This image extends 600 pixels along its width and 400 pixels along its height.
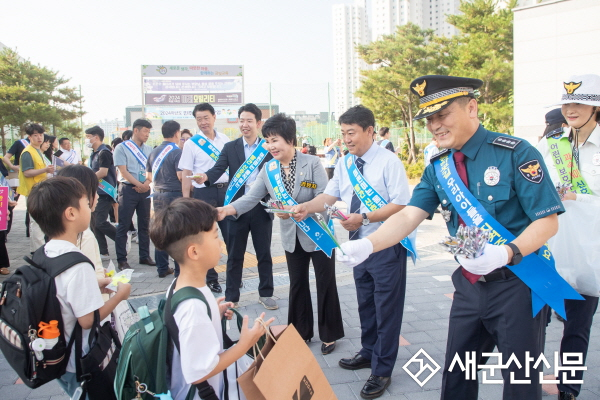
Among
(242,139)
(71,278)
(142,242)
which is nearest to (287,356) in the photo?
(71,278)

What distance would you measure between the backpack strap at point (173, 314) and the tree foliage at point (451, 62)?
16.9 metres

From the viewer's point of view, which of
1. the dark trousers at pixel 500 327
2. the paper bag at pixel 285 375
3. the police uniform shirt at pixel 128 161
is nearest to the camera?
the paper bag at pixel 285 375

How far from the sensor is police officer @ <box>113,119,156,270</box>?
6.15 m

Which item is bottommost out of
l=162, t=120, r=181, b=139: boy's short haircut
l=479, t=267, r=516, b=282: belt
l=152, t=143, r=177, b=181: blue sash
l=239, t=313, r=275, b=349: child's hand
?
l=239, t=313, r=275, b=349: child's hand

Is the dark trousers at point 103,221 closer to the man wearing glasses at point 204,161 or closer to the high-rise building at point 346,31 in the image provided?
the man wearing glasses at point 204,161

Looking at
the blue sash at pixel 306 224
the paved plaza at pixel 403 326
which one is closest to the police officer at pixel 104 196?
the paved plaza at pixel 403 326

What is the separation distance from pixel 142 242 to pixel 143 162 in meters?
1.11

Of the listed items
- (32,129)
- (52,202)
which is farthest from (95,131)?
(52,202)

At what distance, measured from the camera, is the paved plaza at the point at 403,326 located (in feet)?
9.77

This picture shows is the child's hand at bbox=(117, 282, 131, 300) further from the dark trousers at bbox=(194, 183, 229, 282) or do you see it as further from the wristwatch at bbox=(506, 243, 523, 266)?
the dark trousers at bbox=(194, 183, 229, 282)

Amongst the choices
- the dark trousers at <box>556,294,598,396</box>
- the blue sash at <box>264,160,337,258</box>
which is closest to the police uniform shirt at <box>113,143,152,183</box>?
the blue sash at <box>264,160,337,258</box>

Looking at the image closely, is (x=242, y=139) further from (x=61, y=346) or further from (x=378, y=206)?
(x=61, y=346)

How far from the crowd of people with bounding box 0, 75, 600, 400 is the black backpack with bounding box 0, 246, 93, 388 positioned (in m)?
0.06

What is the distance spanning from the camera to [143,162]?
21.1ft
